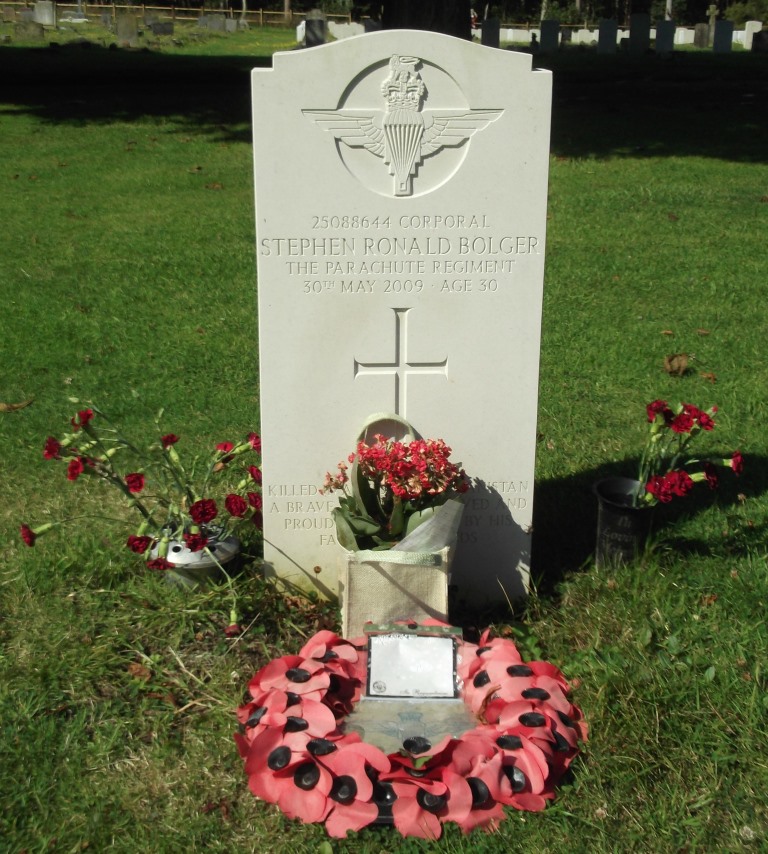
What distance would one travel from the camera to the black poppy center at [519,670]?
3205 mm

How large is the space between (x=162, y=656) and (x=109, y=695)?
239 mm

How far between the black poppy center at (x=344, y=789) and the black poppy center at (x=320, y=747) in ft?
0.27

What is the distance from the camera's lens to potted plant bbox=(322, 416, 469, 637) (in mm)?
3447

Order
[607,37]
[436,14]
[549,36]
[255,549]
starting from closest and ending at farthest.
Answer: [255,549], [436,14], [607,37], [549,36]

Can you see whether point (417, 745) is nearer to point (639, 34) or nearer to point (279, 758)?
point (279, 758)

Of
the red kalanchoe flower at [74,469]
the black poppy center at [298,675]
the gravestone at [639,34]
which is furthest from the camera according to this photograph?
the gravestone at [639,34]

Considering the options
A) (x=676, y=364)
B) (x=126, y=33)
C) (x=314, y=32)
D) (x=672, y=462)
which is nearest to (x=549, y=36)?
(x=314, y=32)

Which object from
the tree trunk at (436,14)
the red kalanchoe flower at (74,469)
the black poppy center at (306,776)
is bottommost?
the black poppy center at (306,776)

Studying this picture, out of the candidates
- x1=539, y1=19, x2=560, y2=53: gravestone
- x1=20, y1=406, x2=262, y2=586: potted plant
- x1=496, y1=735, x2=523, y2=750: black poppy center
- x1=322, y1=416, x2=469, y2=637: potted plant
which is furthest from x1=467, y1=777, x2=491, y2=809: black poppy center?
x1=539, y1=19, x2=560, y2=53: gravestone

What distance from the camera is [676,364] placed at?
6137mm

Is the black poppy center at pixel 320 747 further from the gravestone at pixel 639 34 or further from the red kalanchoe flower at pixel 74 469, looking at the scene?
the gravestone at pixel 639 34

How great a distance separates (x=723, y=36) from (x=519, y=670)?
31882 millimetres

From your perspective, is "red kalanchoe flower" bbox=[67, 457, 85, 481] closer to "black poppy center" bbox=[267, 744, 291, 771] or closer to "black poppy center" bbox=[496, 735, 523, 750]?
"black poppy center" bbox=[267, 744, 291, 771]

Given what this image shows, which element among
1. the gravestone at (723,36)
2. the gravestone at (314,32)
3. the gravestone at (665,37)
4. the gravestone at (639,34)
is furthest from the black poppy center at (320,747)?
the gravestone at (723,36)
